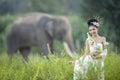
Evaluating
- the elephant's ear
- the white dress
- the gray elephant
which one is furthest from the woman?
the elephant's ear

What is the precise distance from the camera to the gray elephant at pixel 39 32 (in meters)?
17.3

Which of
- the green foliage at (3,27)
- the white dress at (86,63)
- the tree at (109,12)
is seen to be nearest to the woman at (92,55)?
the white dress at (86,63)

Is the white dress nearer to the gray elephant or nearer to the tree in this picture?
the tree

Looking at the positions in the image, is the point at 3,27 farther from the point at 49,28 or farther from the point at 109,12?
the point at 109,12

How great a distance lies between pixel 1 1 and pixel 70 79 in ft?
63.1

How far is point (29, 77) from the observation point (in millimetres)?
8031

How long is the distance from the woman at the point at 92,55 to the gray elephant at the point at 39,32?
9432mm

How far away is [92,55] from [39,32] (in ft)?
34.0

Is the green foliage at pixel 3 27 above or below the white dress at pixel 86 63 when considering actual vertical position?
above

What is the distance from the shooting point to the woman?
720cm

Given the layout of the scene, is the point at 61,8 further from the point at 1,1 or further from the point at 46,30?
the point at 46,30

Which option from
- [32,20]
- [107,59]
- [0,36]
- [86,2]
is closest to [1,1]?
[0,36]

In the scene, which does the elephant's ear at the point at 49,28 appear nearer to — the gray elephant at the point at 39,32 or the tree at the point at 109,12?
the gray elephant at the point at 39,32

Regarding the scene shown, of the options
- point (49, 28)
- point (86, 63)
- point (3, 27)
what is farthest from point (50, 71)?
point (3, 27)
